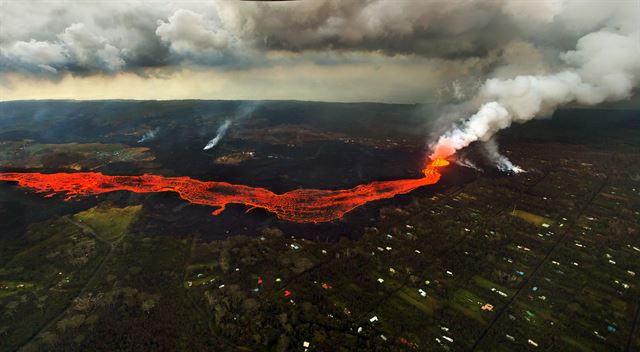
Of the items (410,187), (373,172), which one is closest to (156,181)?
(373,172)

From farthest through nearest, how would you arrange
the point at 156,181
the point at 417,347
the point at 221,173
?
the point at 221,173 < the point at 156,181 < the point at 417,347

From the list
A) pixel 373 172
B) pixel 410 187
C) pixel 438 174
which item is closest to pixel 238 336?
pixel 410 187

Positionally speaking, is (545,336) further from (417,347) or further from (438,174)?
(438,174)

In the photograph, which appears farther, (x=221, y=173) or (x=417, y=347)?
(x=221, y=173)

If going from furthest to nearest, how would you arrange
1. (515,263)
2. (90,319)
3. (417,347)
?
(515,263), (90,319), (417,347)

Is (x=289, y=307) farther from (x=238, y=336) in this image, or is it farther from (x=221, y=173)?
(x=221, y=173)

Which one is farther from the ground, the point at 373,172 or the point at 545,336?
the point at 373,172

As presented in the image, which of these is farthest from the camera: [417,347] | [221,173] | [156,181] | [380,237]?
[221,173]
